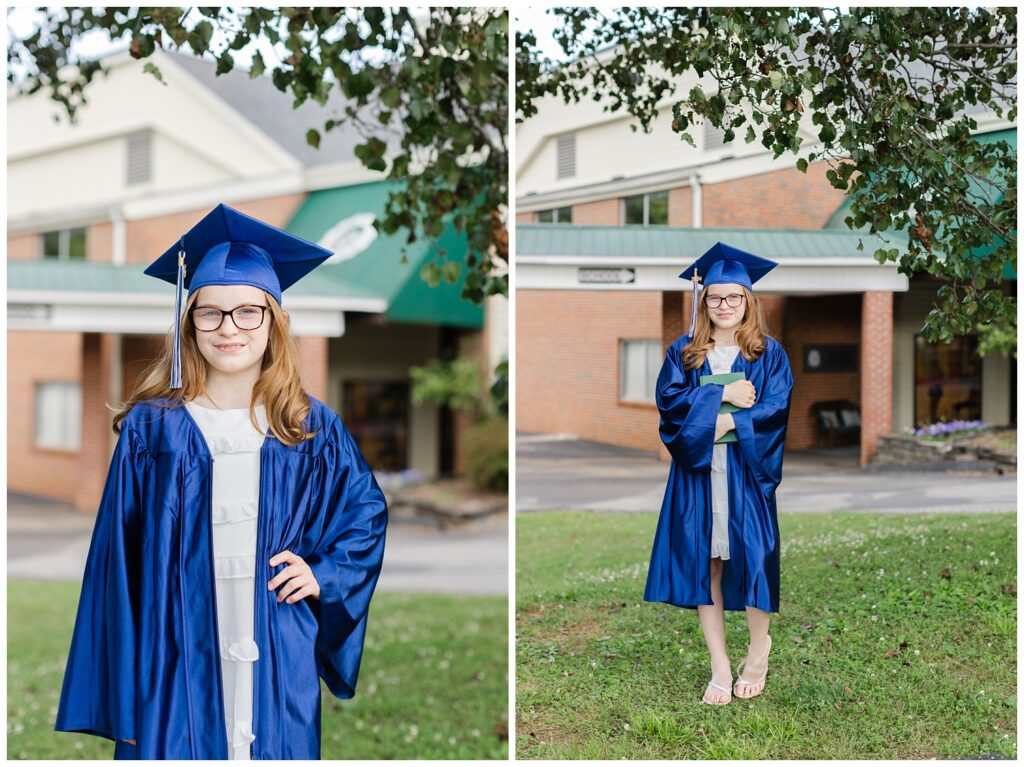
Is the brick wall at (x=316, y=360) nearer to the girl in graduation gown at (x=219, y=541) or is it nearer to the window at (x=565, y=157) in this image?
the window at (x=565, y=157)

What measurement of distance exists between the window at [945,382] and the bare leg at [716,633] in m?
0.97

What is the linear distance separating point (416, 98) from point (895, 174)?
71.7 inches

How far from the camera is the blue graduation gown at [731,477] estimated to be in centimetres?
291

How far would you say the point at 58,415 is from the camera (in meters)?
13.6

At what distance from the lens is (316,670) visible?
8.73ft

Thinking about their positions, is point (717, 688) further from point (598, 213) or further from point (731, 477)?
point (598, 213)

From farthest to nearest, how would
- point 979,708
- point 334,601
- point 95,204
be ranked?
point 95,204
point 979,708
point 334,601

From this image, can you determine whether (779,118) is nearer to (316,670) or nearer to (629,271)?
(629,271)

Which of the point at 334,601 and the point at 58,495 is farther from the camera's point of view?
the point at 58,495

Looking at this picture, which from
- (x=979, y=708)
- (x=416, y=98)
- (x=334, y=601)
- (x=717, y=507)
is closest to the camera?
(x=334, y=601)

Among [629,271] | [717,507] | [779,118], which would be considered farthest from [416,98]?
[717,507]

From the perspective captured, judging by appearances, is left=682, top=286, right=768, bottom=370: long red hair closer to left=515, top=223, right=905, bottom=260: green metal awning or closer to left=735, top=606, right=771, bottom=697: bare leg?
left=515, top=223, right=905, bottom=260: green metal awning

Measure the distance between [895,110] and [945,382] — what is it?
95 cm

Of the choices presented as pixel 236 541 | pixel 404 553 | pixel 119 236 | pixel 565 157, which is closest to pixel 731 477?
pixel 565 157
